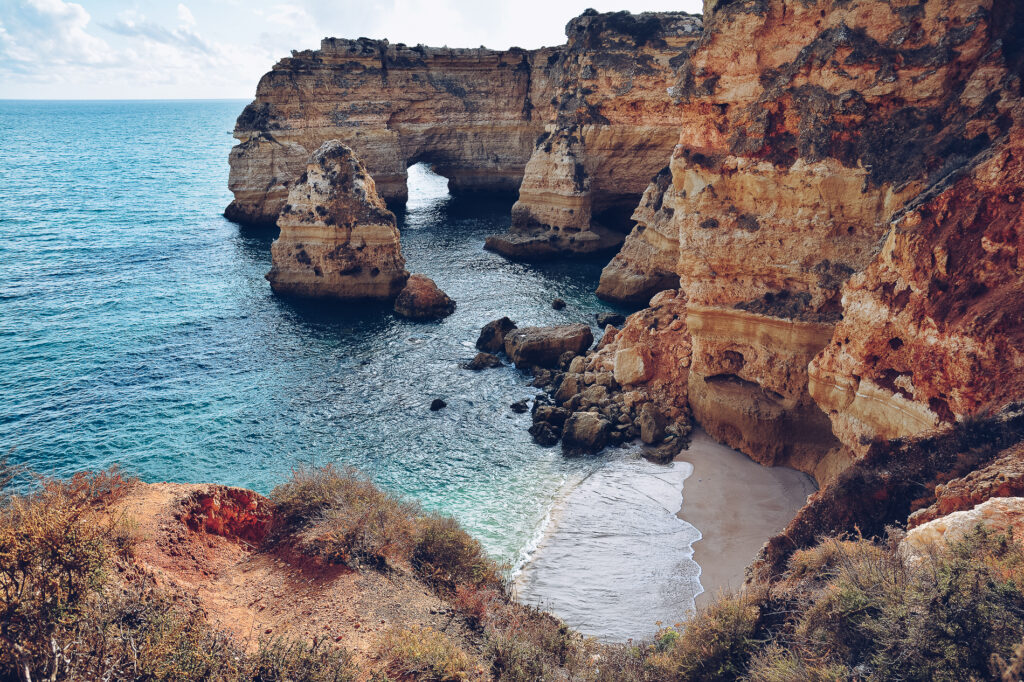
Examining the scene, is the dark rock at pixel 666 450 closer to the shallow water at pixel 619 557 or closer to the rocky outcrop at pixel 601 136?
the shallow water at pixel 619 557

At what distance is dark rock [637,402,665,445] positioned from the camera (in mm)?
20359

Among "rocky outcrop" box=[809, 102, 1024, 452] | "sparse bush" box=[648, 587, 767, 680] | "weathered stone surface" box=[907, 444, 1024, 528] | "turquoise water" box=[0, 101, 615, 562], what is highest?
"rocky outcrop" box=[809, 102, 1024, 452]

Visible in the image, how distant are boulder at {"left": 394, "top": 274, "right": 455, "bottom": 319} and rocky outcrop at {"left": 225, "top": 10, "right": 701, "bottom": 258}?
37.1 feet

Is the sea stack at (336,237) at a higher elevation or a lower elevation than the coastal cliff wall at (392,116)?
lower

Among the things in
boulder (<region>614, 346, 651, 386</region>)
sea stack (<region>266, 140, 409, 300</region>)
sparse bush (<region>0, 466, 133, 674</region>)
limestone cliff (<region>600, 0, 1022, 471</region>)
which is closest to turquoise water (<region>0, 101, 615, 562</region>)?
sea stack (<region>266, 140, 409, 300</region>)

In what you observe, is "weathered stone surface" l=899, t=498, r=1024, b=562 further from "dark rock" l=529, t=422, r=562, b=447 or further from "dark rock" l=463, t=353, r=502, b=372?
"dark rock" l=463, t=353, r=502, b=372

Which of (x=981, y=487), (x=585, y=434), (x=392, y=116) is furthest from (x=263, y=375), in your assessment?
(x=392, y=116)

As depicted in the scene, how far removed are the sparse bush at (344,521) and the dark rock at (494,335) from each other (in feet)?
52.4

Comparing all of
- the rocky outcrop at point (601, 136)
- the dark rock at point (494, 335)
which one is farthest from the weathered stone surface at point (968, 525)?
the rocky outcrop at point (601, 136)

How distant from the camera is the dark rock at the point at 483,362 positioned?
26.9 m

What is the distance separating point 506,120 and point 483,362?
3811 cm

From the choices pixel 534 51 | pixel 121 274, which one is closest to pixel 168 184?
pixel 121 274

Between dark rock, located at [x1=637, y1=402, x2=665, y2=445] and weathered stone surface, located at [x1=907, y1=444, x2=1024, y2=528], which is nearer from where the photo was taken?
weathered stone surface, located at [x1=907, y1=444, x2=1024, y2=528]

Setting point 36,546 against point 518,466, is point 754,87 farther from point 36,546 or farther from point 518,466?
point 36,546
